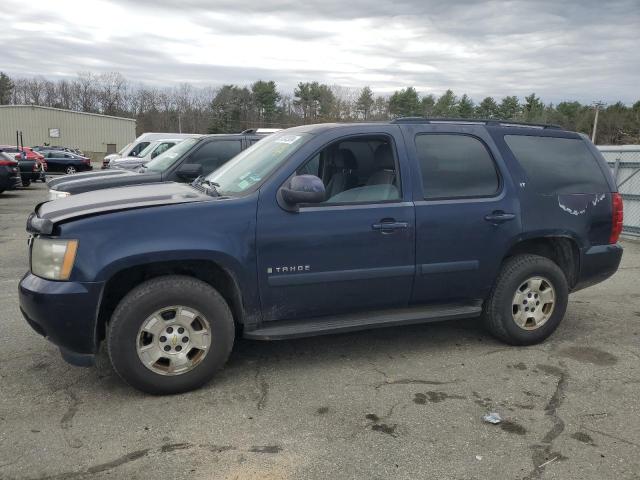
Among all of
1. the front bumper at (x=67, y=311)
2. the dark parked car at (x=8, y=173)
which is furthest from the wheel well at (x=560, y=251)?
the dark parked car at (x=8, y=173)

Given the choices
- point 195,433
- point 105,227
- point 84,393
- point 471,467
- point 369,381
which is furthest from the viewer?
point 369,381

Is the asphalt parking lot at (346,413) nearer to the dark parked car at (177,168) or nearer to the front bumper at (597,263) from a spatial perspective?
the front bumper at (597,263)

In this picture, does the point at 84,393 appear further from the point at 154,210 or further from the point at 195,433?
the point at 154,210

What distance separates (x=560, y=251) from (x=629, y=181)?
7.70 m

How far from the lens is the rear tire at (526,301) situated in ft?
15.1

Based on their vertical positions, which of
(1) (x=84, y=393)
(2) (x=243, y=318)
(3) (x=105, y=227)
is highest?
(3) (x=105, y=227)

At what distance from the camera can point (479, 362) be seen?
4.40 meters

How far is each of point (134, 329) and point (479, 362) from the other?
2.65 metres

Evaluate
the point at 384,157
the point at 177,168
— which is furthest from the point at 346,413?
the point at 177,168

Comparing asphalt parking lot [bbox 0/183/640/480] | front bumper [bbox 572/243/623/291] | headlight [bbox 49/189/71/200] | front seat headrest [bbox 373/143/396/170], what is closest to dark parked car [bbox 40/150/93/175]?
headlight [bbox 49/189/71/200]

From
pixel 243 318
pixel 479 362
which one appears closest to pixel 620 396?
pixel 479 362

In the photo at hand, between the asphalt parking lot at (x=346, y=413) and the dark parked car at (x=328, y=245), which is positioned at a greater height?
the dark parked car at (x=328, y=245)

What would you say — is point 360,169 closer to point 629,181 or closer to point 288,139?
point 288,139

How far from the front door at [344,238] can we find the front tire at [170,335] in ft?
1.26
